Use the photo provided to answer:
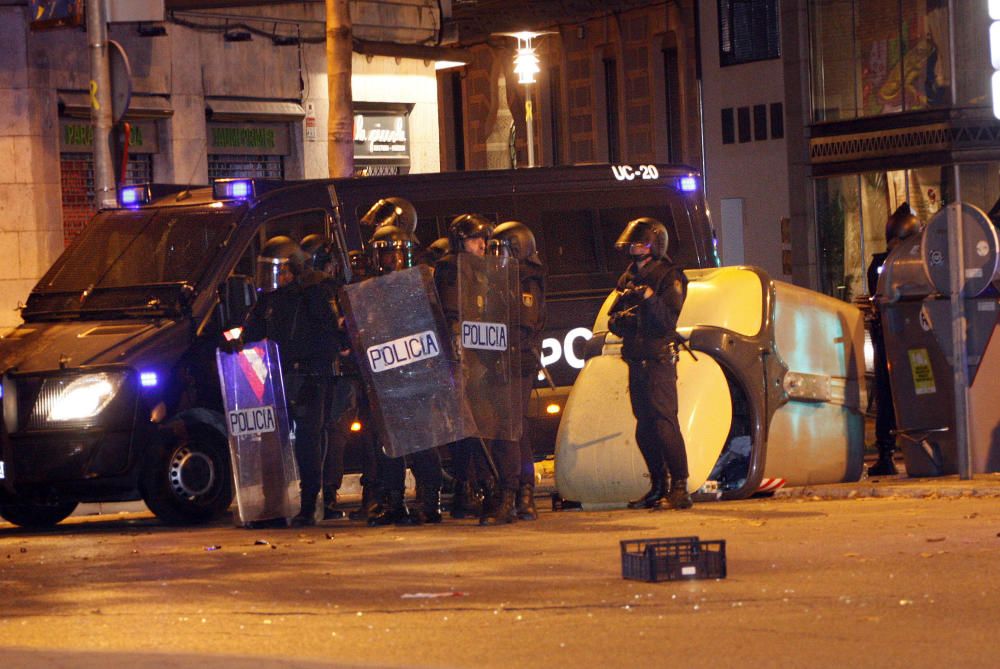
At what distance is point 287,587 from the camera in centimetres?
929

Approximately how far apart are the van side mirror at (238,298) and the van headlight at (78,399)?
0.88 m

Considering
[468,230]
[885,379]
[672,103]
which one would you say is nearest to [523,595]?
→ [468,230]

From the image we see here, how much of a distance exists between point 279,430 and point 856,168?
27.3 meters

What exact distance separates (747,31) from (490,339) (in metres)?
31.1

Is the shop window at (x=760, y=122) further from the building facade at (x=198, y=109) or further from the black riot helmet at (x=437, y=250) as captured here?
the black riot helmet at (x=437, y=250)

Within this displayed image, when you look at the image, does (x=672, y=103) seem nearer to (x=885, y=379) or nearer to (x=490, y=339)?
(x=885, y=379)

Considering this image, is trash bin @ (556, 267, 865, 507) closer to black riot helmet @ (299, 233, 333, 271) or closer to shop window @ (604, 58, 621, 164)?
black riot helmet @ (299, 233, 333, 271)

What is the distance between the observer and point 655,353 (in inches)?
482

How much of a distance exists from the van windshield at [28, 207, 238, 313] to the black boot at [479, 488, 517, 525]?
2760mm

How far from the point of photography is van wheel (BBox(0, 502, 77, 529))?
13.9 m

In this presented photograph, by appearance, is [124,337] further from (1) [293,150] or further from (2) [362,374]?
(1) [293,150]

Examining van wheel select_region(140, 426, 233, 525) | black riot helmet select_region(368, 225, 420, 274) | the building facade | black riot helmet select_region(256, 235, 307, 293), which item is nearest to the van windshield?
black riot helmet select_region(256, 235, 307, 293)

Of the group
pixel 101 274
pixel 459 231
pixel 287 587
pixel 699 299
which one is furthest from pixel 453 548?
pixel 101 274

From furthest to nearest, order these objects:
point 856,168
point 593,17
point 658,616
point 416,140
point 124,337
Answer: point 593,17
point 856,168
point 416,140
point 124,337
point 658,616
